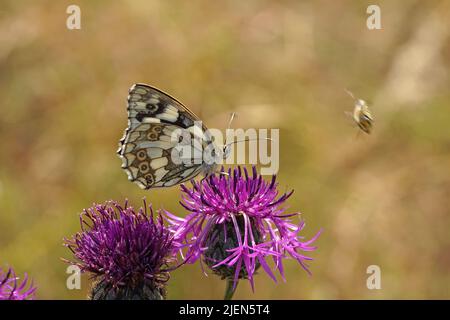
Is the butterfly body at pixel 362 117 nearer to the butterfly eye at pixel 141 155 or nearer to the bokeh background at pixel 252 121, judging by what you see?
the butterfly eye at pixel 141 155

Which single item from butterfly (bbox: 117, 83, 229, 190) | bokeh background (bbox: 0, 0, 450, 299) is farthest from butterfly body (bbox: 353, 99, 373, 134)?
bokeh background (bbox: 0, 0, 450, 299)

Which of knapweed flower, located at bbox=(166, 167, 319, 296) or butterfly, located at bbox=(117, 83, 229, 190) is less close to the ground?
butterfly, located at bbox=(117, 83, 229, 190)

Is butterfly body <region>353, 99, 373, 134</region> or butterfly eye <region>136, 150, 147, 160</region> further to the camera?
butterfly body <region>353, 99, 373, 134</region>

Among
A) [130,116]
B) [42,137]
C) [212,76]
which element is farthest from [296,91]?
[130,116]

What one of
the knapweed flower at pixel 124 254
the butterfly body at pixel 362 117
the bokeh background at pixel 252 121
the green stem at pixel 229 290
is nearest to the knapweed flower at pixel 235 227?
the green stem at pixel 229 290

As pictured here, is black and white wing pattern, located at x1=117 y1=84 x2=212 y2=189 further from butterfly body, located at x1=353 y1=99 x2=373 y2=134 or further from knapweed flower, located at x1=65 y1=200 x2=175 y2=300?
butterfly body, located at x1=353 y1=99 x2=373 y2=134

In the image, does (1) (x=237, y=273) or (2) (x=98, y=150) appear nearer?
(1) (x=237, y=273)
